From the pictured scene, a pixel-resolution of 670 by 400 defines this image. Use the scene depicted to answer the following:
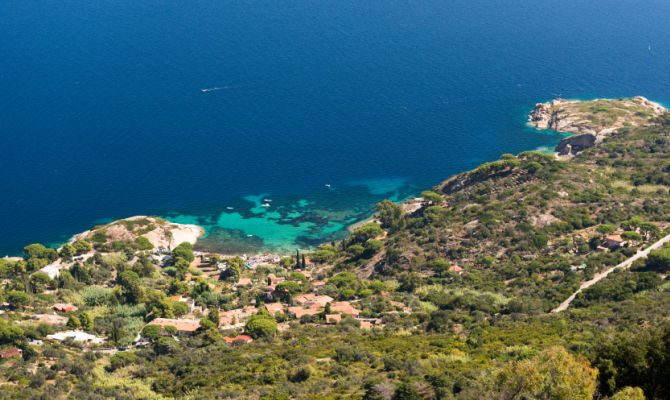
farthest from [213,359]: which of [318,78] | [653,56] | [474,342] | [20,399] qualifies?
[653,56]

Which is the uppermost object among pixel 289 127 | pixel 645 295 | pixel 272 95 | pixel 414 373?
pixel 272 95

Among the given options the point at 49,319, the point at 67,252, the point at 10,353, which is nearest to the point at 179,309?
the point at 49,319

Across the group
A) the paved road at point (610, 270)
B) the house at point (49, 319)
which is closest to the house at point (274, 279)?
the house at point (49, 319)

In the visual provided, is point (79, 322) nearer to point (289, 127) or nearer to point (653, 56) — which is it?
point (289, 127)

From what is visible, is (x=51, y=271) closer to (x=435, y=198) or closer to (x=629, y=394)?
(x=435, y=198)

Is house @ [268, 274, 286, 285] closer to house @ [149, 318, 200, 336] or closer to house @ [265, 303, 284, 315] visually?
house @ [265, 303, 284, 315]

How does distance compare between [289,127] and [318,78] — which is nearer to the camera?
[289,127]
